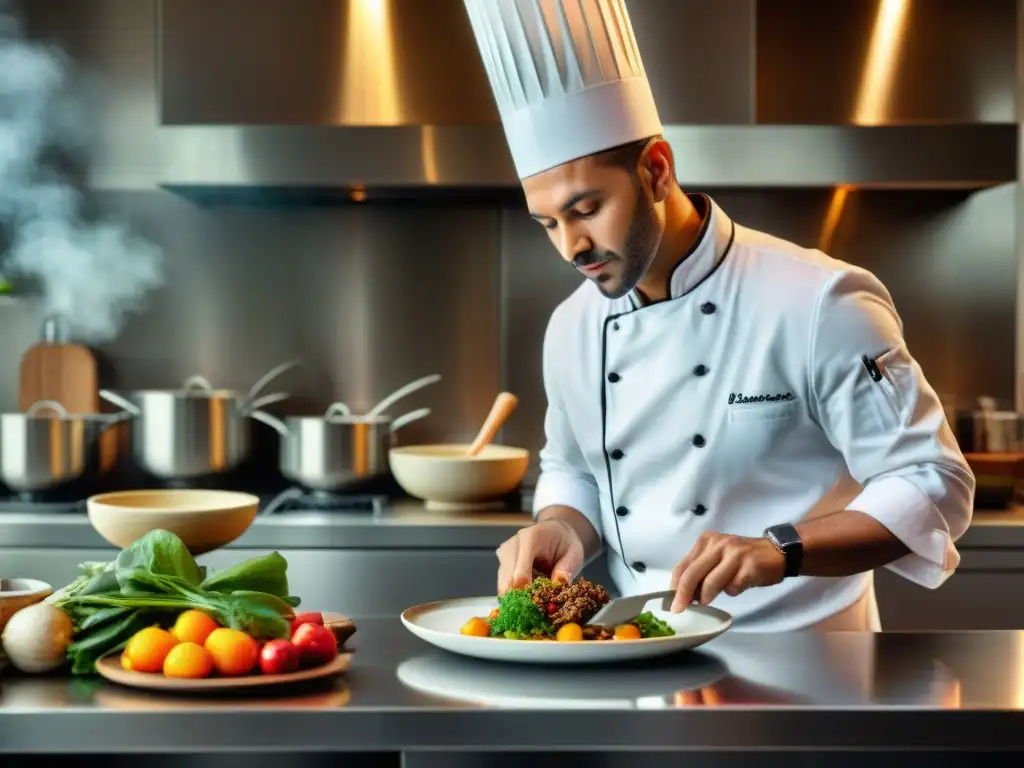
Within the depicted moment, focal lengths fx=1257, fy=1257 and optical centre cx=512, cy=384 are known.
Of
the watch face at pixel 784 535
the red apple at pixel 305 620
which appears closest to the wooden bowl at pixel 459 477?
the watch face at pixel 784 535

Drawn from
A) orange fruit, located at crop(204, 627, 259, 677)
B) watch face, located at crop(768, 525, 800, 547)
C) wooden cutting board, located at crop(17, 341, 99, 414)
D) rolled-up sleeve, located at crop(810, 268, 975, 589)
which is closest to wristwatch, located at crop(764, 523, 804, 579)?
watch face, located at crop(768, 525, 800, 547)

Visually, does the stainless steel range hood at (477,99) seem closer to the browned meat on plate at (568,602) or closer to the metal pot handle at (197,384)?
the metal pot handle at (197,384)

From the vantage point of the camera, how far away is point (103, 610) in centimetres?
140

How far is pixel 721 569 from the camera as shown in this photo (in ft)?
4.93

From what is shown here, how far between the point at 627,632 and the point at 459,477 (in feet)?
5.48

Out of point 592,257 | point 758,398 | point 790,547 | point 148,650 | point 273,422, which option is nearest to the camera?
Result: point 148,650

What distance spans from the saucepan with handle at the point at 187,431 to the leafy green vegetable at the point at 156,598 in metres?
1.76

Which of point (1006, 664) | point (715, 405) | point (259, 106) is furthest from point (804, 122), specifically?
point (1006, 664)

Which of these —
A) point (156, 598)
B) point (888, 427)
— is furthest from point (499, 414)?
point (156, 598)

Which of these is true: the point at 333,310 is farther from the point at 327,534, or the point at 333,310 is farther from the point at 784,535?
the point at 784,535

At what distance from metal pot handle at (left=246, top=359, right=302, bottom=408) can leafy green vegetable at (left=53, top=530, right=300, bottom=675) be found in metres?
1.97

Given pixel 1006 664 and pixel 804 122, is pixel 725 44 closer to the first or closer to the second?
pixel 804 122

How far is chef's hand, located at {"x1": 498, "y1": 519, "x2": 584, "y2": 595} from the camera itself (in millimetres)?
1703

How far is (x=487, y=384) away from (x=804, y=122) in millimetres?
1142
